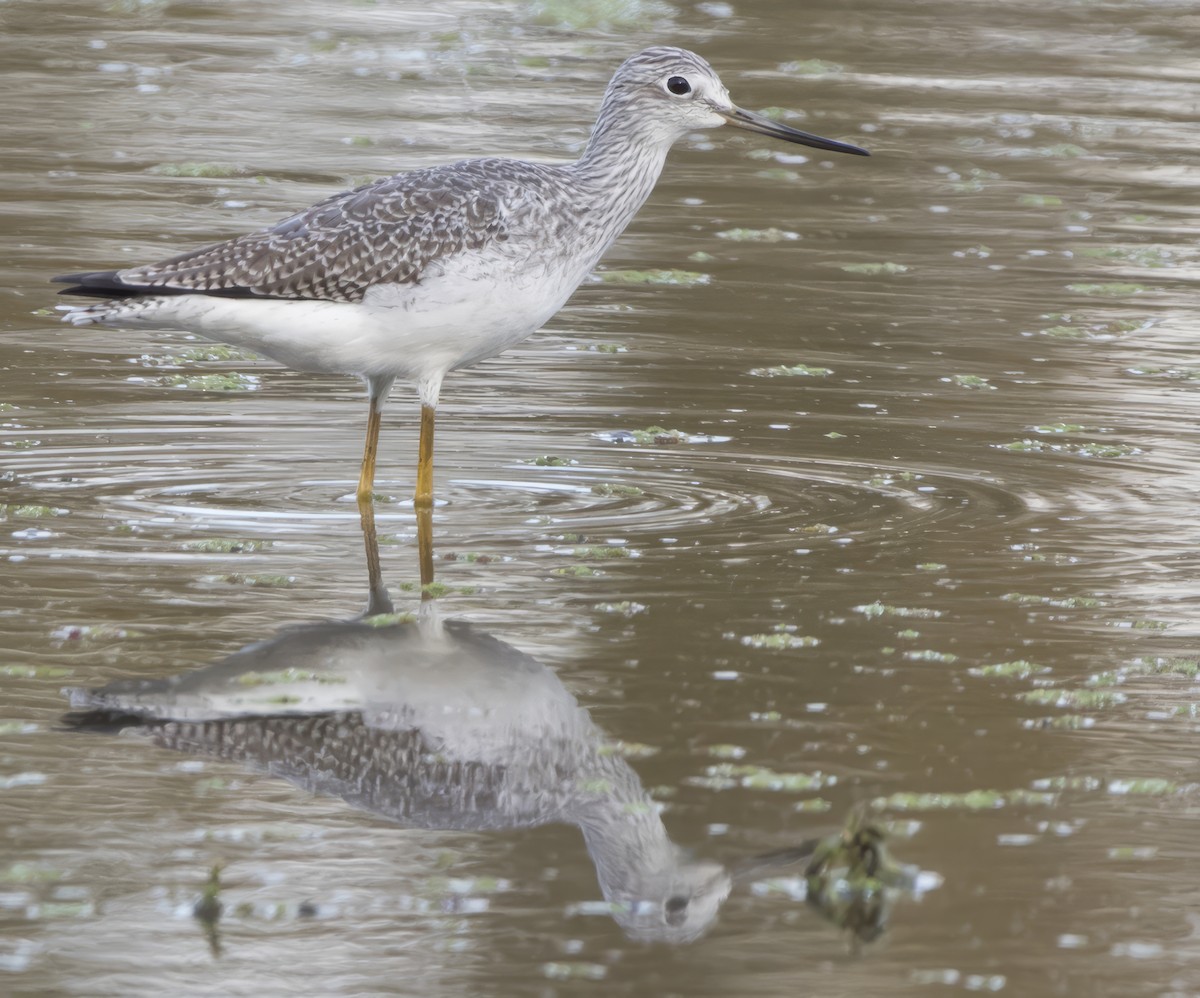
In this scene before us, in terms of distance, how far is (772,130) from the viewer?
9.05 metres

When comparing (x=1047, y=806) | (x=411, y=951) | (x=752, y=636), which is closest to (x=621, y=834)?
(x=411, y=951)

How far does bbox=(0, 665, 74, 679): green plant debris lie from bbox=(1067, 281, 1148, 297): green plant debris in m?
7.96

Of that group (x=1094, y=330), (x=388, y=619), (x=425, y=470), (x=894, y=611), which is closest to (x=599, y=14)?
(x=1094, y=330)

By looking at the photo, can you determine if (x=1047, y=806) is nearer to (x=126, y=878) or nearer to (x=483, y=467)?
(x=126, y=878)

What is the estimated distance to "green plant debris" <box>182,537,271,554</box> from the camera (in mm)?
7281

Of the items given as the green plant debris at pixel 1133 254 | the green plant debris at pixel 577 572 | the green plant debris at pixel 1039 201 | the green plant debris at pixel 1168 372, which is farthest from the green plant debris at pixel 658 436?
the green plant debris at pixel 1039 201

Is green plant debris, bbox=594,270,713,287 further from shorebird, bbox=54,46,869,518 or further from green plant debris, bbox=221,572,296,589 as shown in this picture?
green plant debris, bbox=221,572,296,589

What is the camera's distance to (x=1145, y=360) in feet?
35.0

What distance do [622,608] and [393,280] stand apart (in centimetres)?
179

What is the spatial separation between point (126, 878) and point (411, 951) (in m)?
0.77

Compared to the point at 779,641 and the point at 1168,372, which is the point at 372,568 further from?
the point at 1168,372

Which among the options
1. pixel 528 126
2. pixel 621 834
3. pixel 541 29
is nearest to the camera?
pixel 621 834

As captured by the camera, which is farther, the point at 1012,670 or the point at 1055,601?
the point at 1055,601

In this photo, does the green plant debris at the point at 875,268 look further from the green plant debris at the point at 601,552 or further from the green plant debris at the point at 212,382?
the green plant debris at the point at 601,552
